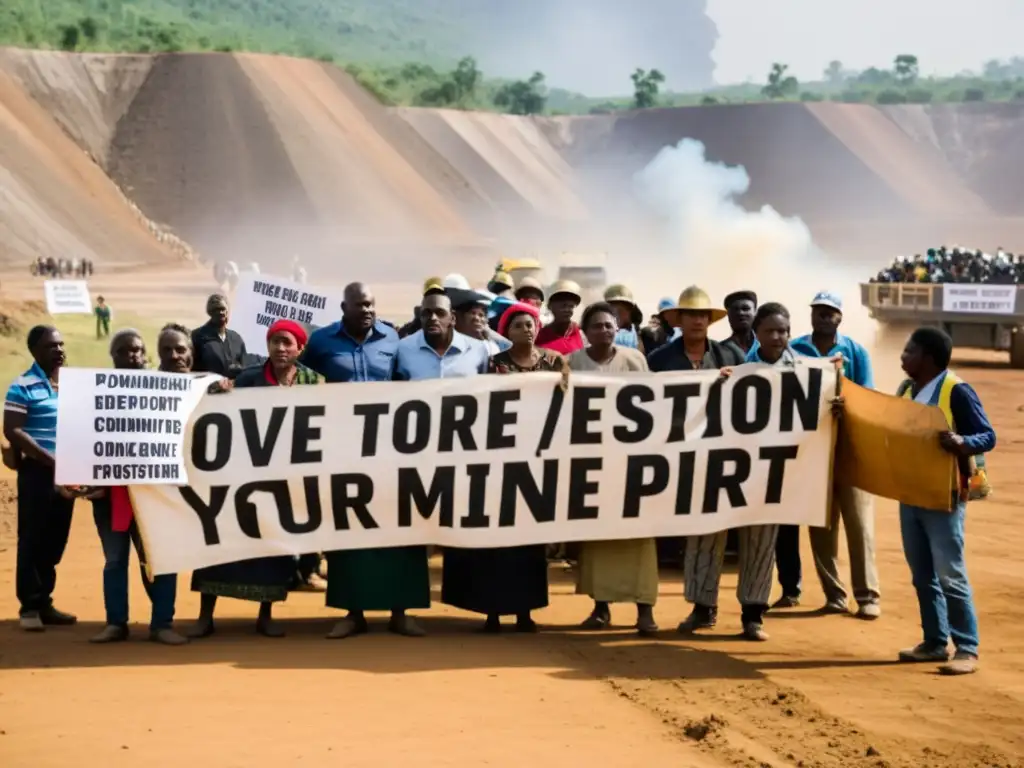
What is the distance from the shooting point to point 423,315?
9703 mm

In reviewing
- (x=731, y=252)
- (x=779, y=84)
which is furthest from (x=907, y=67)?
(x=731, y=252)

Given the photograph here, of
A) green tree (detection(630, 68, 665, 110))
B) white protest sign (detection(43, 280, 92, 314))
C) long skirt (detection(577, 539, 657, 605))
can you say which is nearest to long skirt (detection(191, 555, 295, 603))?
long skirt (detection(577, 539, 657, 605))

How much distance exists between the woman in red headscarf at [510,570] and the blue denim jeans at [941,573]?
2.13 m

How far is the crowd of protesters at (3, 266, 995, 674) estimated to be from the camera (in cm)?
888

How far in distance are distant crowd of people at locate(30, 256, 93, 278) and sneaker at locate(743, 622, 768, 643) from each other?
4864cm

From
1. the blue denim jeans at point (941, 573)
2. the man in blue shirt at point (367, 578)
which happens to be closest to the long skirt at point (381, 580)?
the man in blue shirt at point (367, 578)

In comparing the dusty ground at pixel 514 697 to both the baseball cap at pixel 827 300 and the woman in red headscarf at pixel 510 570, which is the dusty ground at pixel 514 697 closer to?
the woman in red headscarf at pixel 510 570

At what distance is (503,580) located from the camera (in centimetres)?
948

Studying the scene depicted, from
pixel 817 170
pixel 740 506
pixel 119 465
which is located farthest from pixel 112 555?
pixel 817 170

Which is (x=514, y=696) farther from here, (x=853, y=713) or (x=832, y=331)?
(x=832, y=331)

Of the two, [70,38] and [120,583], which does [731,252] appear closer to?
[70,38]

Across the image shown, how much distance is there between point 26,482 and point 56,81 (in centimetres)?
7771

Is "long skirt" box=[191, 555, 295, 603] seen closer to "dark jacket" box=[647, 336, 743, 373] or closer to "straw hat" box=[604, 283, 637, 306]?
"dark jacket" box=[647, 336, 743, 373]

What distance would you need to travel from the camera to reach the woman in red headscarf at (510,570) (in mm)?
9477
